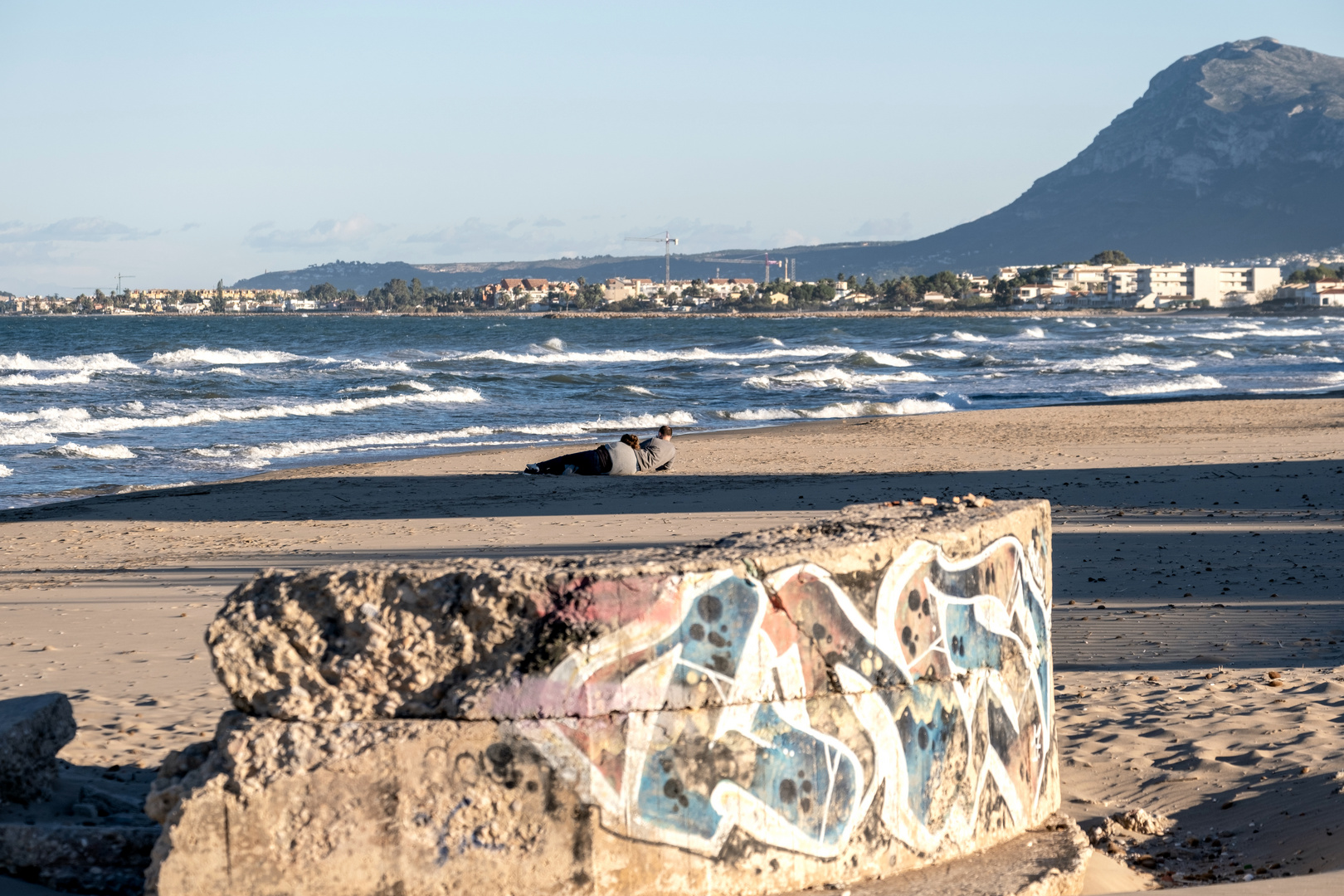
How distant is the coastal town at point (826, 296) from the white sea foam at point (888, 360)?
116 meters

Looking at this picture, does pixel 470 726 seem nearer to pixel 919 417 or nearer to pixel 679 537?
pixel 679 537

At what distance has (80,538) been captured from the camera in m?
12.3

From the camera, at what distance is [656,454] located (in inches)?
661

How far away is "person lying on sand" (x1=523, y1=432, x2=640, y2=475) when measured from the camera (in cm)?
1636

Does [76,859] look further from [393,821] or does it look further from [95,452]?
[95,452]

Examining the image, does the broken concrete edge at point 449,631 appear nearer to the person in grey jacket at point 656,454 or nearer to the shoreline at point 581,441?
the shoreline at point 581,441

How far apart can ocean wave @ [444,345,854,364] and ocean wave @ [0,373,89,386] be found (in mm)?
16464

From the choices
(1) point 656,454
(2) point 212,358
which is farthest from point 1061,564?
(2) point 212,358

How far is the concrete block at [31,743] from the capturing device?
443 centimetres

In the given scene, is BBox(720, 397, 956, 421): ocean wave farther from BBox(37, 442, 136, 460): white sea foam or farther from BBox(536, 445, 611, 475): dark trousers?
BBox(37, 442, 136, 460): white sea foam

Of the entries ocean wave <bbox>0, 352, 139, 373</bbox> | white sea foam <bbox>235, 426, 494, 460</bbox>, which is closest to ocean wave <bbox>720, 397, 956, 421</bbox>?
white sea foam <bbox>235, 426, 494, 460</bbox>

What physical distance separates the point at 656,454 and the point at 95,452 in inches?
398

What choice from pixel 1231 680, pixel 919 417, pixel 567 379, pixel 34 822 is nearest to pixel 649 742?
pixel 34 822

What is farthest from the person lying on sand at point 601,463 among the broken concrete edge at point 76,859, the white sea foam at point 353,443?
the broken concrete edge at point 76,859
